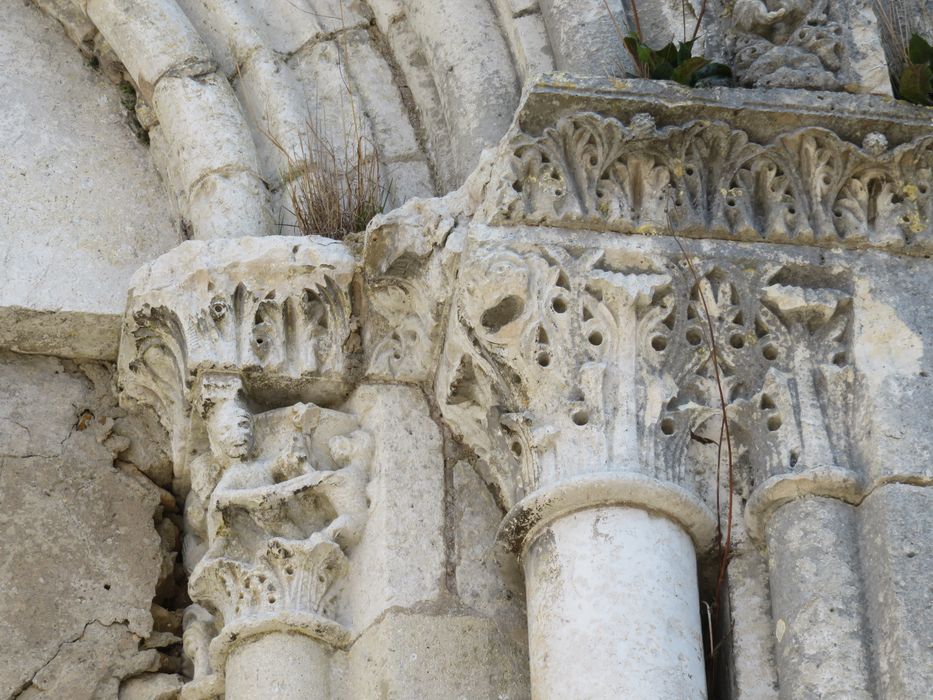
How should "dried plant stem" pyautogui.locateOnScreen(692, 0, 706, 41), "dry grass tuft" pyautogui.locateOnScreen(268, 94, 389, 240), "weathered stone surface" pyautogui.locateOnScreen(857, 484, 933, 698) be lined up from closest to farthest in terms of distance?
"weathered stone surface" pyautogui.locateOnScreen(857, 484, 933, 698) → "dried plant stem" pyautogui.locateOnScreen(692, 0, 706, 41) → "dry grass tuft" pyautogui.locateOnScreen(268, 94, 389, 240)

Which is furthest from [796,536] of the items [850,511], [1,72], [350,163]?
[1,72]

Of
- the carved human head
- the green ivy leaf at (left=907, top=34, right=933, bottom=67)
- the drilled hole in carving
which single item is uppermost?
the green ivy leaf at (left=907, top=34, right=933, bottom=67)

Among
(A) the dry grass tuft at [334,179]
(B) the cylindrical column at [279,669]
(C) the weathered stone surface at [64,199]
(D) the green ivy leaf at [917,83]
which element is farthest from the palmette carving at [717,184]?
(C) the weathered stone surface at [64,199]

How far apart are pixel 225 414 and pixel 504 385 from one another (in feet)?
2.42

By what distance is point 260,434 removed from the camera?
189 inches

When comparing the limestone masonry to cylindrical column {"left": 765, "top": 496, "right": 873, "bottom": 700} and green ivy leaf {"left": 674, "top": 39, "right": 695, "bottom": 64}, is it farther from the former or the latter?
green ivy leaf {"left": 674, "top": 39, "right": 695, "bottom": 64}

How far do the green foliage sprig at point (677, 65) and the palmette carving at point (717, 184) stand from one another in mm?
197

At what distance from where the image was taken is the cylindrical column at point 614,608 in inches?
158

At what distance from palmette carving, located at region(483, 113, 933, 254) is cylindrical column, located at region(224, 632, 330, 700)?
42.9 inches

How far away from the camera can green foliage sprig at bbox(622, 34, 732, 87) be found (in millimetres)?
4680

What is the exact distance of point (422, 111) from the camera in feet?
17.4

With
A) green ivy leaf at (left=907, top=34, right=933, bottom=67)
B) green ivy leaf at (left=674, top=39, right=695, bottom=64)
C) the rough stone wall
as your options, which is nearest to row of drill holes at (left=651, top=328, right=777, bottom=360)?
green ivy leaf at (left=674, top=39, right=695, bottom=64)

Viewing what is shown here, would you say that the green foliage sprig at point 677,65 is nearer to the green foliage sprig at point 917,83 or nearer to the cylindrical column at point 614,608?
the green foliage sprig at point 917,83

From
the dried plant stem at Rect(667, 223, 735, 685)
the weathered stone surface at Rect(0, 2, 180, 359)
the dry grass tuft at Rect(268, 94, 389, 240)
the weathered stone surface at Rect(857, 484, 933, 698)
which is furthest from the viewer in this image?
the weathered stone surface at Rect(0, 2, 180, 359)
